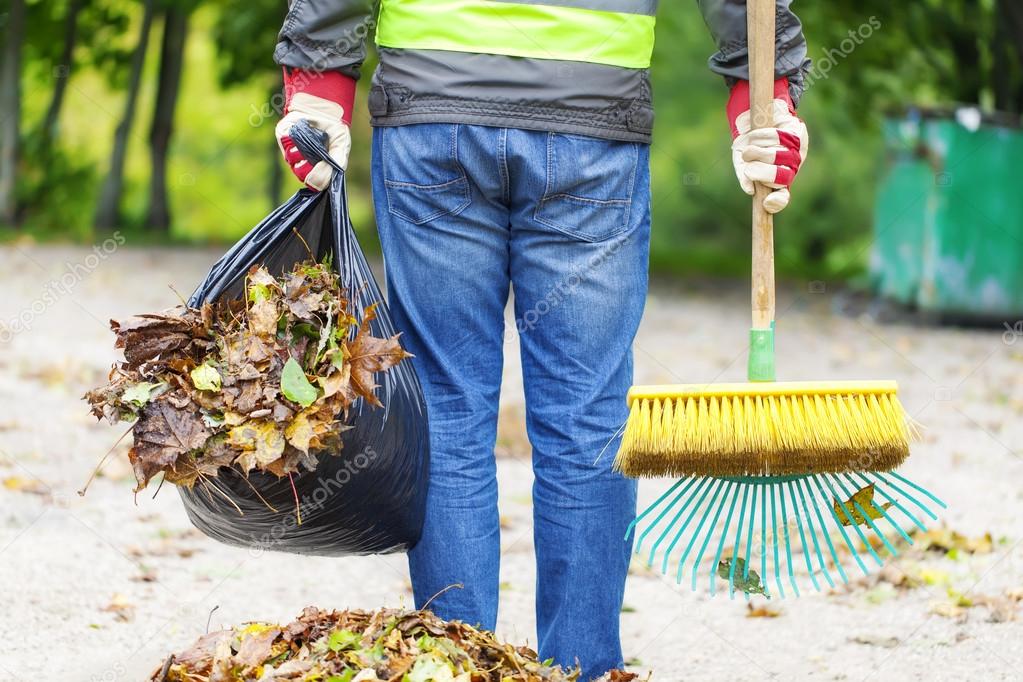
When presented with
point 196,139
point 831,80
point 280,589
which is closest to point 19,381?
point 280,589

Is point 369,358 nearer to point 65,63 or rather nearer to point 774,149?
point 774,149

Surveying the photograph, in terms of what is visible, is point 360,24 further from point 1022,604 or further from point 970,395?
point 970,395

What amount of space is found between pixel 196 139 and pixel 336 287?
2943 centimetres

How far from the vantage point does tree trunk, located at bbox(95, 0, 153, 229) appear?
611 inches

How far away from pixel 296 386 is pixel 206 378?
0.50ft

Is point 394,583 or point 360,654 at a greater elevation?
point 360,654

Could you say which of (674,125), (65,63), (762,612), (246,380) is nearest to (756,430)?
(246,380)

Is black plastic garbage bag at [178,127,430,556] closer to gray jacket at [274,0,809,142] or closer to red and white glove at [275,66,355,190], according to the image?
red and white glove at [275,66,355,190]

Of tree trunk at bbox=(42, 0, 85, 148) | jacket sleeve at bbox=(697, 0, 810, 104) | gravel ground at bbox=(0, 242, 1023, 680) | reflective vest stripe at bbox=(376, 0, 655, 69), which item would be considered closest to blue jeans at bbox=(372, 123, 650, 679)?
reflective vest stripe at bbox=(376, 0, 655, 69)

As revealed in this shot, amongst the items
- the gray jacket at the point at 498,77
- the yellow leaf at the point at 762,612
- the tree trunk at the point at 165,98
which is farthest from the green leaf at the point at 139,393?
the tree trunk at the point at 165,98

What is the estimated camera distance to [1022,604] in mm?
3250

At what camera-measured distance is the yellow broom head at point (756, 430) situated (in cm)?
210

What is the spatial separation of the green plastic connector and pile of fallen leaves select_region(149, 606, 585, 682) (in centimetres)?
63

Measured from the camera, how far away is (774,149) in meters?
2.27
